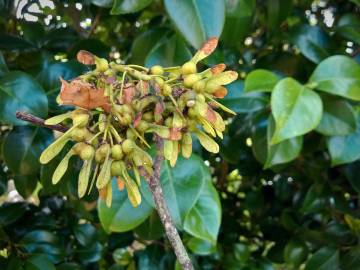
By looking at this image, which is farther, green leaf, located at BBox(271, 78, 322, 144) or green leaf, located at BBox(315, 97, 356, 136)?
green leaf, located at BBox(315, 97, 356, 136)

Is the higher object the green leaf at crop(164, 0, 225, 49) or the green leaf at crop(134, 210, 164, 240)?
the green leaf at crop(164, 0, 225, 49)

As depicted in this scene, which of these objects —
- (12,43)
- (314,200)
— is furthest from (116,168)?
(314,200)

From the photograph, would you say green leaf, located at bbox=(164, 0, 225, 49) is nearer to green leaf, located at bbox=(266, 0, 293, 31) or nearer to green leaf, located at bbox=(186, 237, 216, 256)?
green leaf, located at bbox=(266, 0, 293, 31)

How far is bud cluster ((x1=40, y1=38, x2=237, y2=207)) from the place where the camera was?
1.14 ft

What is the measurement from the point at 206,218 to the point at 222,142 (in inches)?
10.3

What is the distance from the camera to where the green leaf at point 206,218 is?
66cm

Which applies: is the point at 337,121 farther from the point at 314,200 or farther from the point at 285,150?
the point at 314,200

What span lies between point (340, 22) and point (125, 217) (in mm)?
527

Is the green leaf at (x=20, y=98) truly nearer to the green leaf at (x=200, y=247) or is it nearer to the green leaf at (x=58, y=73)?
the green leaf at (x=58, y=73)

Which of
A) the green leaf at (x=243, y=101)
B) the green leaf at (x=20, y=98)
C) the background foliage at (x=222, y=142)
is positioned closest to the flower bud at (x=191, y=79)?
the background foliage at (x=222, y=142)

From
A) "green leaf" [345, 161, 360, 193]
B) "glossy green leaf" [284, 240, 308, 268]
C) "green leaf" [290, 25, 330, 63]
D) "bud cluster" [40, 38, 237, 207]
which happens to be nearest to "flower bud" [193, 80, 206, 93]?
"bud cluster" [40, 38, 237, 207]

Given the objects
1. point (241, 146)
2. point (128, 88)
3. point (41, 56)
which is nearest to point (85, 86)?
point (128, 88)

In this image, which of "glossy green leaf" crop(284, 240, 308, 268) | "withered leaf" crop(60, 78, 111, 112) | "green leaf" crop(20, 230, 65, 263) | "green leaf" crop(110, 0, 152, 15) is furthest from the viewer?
Answer: "glossy green leaf" crop(284, 240, 308, 268)

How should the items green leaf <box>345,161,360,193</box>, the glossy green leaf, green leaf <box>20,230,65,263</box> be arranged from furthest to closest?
the glossy green leaf
green leaf <box>345,161,360,193</box>
green leaf <box>20,230,65,263</box>
